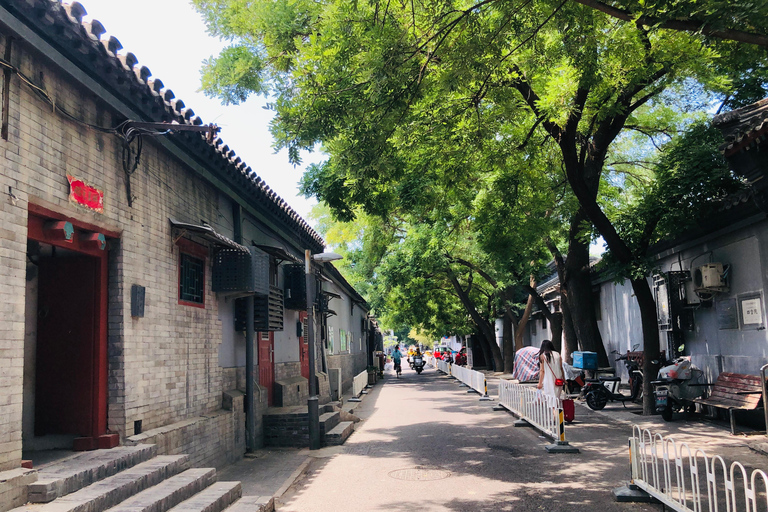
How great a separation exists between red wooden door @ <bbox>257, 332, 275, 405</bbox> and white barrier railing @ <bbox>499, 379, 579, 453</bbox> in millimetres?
5333

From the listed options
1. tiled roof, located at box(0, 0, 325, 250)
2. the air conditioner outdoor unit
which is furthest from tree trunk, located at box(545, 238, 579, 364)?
tiled roof, located at box(0, 0, 325, 250)

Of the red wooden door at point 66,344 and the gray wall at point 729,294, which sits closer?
the red wooden door at point 66,344

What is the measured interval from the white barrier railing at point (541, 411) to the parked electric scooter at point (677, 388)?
2.43 meters

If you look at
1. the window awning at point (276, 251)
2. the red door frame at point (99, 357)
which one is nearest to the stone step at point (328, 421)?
the window awning at point (276, 251)

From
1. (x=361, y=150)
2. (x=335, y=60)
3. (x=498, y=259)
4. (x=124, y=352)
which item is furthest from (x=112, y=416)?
(x=498, y=259)

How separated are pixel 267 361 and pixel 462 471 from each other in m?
5.54

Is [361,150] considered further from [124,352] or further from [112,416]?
[112,416]

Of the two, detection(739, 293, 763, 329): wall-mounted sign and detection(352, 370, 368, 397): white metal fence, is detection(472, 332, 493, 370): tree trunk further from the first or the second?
detection(739, 293, 763, 329): wall-mounted sign

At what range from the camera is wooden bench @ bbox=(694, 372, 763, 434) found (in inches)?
386

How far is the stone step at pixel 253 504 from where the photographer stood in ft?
20.8

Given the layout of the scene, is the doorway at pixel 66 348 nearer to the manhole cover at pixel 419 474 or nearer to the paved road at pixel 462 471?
the paved road at pixel 462 471

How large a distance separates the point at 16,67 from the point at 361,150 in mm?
4395

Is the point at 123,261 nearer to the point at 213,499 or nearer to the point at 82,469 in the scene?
the point at 82,469

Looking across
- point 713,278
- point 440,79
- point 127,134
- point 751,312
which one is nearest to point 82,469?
point 127,134
